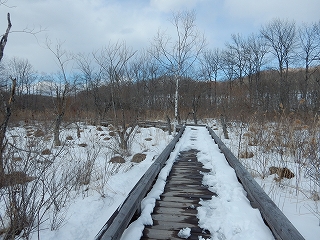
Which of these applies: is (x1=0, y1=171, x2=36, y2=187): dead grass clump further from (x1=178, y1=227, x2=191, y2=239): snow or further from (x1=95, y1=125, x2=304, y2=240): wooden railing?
(x1=178, y1=227, x2=191, y2=239): snow

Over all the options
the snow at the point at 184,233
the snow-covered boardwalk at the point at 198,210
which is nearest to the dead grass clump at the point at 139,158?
the snow-covered boardwalk at the point at 198,210

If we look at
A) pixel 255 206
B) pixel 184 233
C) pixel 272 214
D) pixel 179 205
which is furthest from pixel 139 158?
pixel 272 214

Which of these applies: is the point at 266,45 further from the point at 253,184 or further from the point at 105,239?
the point at 105,239

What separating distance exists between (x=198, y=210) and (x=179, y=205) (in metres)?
0.33

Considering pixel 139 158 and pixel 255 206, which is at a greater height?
pixel 255 206

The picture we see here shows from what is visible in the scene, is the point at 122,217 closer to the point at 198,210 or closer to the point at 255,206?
the point at 198,210

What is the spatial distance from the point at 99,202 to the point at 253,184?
280 cm

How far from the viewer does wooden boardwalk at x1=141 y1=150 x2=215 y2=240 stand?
Result: 7.87 ft

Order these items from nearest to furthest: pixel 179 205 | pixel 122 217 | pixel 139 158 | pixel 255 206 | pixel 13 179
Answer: pixel 122 217, pixel 13 179, pixel 255 206, pixel 179 205, pixel 139 158

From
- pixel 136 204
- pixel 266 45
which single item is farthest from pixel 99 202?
pixel 266 45

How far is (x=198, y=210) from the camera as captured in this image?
2.88 metres

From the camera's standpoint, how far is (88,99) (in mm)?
27547

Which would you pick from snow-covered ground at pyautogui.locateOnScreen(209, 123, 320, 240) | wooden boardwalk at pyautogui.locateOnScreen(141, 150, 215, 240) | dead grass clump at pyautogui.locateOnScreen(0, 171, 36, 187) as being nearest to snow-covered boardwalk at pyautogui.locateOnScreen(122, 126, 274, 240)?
wooden boardwalk at pyautogui.locateOnScreen(141, 150, 215, 240)

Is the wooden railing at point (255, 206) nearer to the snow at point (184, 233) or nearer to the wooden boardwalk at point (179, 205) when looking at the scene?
the wooden boardwalk at point (179, 205)
